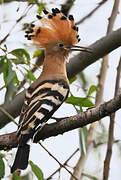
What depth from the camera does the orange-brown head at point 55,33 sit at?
11.1 ft

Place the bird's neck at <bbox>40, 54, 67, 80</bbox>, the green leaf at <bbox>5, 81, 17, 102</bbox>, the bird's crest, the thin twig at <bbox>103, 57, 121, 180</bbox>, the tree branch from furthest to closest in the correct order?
1. the bird's crest
2. the bird's neck at <bbox>40, 54, 67, 80</bbox>
3. the thin twig at <bbox>103, 57, 121, 180</bbox>
4. the green leaf at <bbox>5, 81, 17, 102</bbox>
5. the tree branch

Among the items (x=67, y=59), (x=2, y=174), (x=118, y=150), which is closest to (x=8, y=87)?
(x=2, y=174)

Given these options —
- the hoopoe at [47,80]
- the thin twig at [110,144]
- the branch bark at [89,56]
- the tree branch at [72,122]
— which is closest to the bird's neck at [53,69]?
the hoopoe at [47,80]

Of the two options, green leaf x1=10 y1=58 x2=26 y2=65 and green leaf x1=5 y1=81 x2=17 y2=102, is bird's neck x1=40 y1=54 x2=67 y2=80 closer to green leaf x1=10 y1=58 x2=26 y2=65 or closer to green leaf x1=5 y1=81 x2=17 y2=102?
green leaf x1=10 y1=58 x2=26 y2=65

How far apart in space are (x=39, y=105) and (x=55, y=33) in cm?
96

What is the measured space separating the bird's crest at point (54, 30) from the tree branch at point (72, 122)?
0.99m

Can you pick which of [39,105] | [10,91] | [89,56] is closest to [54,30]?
[89,56]

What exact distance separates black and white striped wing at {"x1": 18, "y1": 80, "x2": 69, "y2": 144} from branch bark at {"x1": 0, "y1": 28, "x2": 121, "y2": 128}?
19cm

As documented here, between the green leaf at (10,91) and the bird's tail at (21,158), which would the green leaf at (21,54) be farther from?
the bird's tail at (21,158)

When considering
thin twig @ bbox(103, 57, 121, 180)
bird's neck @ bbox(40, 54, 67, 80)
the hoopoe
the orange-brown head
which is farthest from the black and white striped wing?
the orange-brown head

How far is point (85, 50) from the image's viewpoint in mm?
3076

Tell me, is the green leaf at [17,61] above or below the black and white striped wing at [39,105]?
above

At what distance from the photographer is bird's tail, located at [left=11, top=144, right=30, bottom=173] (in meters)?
2.57

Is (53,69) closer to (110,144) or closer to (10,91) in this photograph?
(110,144)
